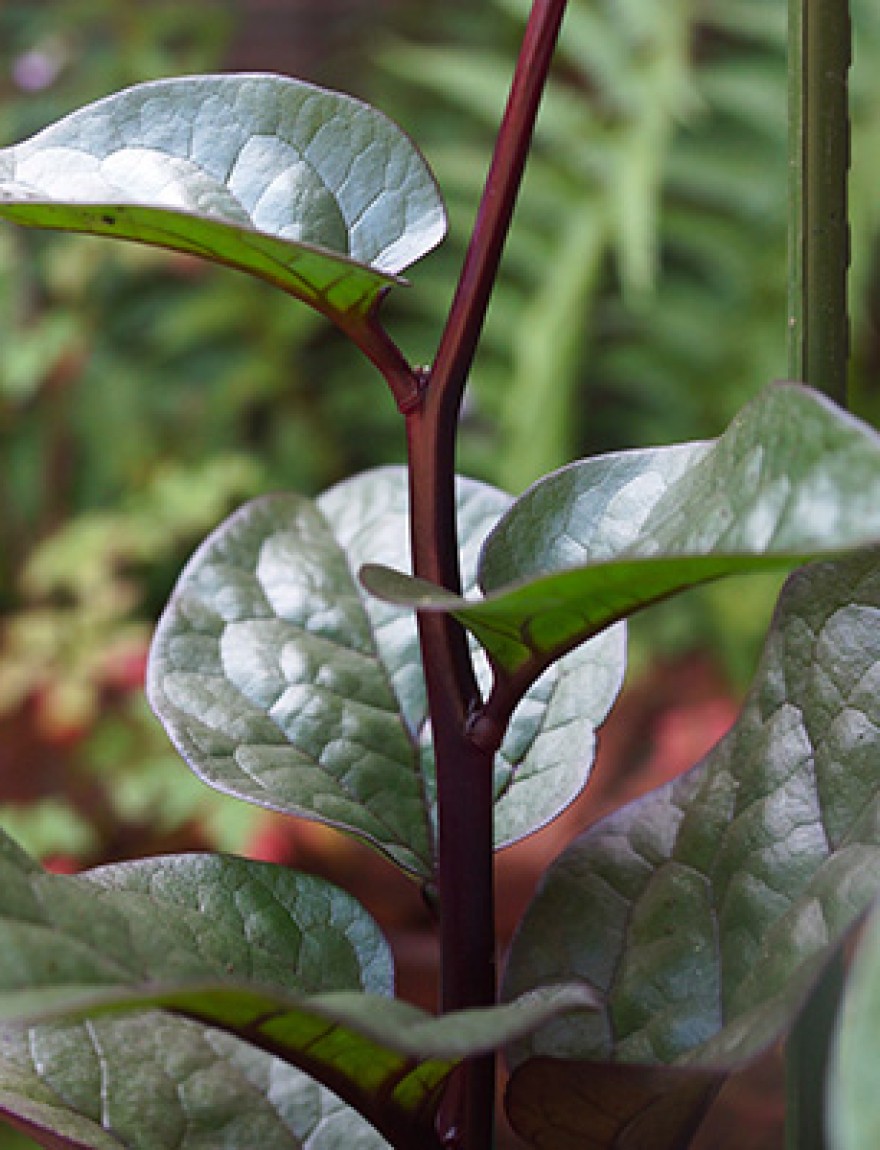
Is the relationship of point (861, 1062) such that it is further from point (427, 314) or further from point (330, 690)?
point (427, 314)

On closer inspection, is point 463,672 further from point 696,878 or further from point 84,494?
point 84,494

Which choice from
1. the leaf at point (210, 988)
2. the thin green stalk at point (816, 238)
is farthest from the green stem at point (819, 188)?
the leaf at point (210, 988)

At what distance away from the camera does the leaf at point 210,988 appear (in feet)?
0.53

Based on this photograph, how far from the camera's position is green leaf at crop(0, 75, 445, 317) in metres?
0.24

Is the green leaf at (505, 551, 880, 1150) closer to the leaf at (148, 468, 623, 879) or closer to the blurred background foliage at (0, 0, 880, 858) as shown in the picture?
the leaf at (148, 468, 623, 879)

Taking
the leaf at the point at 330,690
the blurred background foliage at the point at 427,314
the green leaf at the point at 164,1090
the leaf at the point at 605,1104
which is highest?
the leaf at the point at 330,690

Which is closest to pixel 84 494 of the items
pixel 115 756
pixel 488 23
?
pixel 115 756

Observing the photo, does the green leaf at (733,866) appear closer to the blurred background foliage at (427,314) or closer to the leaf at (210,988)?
the leaf at (210,988)

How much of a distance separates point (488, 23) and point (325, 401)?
2.12 ft

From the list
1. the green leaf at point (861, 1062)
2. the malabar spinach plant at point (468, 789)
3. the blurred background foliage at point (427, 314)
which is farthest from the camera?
the blurred background foliage at point (427, 314)

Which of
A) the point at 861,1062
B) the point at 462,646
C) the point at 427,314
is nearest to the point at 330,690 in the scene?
the point at 462,646

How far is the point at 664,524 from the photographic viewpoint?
7.6 inches

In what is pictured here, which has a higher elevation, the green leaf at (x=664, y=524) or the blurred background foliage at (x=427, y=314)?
the green leaf at (x=664, y=524)

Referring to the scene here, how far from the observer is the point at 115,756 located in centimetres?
138
